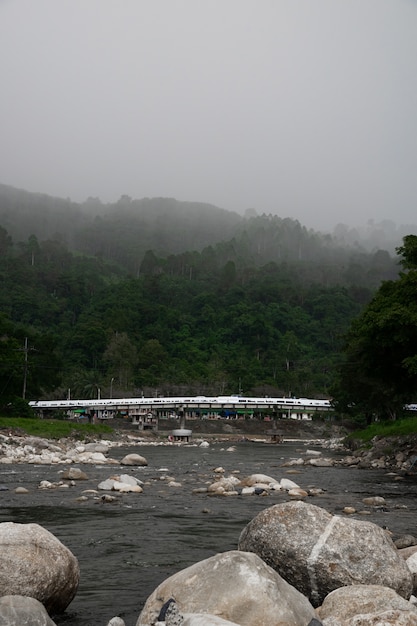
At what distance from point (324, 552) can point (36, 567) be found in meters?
3.59

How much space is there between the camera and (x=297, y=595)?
661 centimetres

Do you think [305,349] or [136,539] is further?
[305,349]

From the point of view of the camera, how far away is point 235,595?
6273 mm

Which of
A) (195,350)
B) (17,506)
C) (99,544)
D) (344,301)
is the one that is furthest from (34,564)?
(344,301)

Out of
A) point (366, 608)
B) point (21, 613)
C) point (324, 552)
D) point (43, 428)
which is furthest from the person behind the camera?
point (43, 428)

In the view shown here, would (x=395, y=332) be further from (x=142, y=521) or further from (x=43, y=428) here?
(x=43, y=428)

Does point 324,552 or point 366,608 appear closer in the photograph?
point 366,608

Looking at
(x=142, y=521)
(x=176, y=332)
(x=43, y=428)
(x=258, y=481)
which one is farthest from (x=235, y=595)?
(x=176, y=332)

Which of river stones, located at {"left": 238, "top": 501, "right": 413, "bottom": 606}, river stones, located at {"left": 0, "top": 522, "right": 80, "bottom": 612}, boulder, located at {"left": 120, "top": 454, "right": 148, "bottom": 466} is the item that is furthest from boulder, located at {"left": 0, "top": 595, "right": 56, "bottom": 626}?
boulder, located at {"left": 120, "top": 454, "right": 148, "bottom": 466}

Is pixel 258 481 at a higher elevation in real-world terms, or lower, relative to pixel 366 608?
lower

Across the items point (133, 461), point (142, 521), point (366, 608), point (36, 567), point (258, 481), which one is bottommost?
point (133, 461)

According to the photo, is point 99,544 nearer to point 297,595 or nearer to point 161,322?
point 297,595

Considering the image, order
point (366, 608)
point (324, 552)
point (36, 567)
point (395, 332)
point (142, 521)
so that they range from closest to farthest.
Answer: point (366, 608) < point (36, 567) < point (324, 552) < point (142, 521) < point (395, 332)

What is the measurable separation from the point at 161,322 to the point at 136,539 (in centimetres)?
15636
